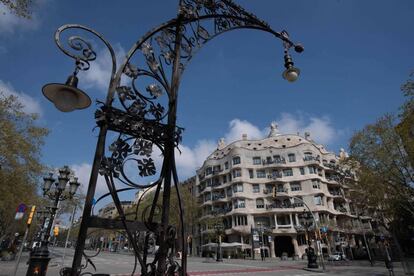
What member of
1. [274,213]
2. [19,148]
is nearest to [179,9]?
[19,148]

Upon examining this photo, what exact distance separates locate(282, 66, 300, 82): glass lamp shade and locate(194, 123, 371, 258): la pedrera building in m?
37.0

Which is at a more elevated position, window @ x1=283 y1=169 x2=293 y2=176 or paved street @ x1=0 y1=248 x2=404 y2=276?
window @ x1=283 y1=169 x2=293 y2=176

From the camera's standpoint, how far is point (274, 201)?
4453cm

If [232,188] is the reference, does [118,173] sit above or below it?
below

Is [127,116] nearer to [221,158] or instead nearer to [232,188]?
[232,188]

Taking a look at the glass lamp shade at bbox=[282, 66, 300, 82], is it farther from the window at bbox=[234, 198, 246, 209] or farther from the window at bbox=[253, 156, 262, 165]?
the window at bbox=[253, 156, 262, 165]

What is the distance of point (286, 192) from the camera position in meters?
44.8

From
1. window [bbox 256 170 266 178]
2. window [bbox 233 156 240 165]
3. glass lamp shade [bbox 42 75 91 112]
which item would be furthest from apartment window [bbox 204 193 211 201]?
glass lamp shade [bbox 42 75 91 112]

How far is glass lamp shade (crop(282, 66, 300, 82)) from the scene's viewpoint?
5090mm

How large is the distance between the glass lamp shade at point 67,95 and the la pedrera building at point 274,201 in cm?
3891

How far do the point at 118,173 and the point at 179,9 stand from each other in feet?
8.98

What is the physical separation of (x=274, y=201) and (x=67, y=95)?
45166 mm

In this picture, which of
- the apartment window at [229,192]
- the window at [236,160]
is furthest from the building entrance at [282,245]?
the window at [236,160]

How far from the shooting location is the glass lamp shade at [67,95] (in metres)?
2.77
